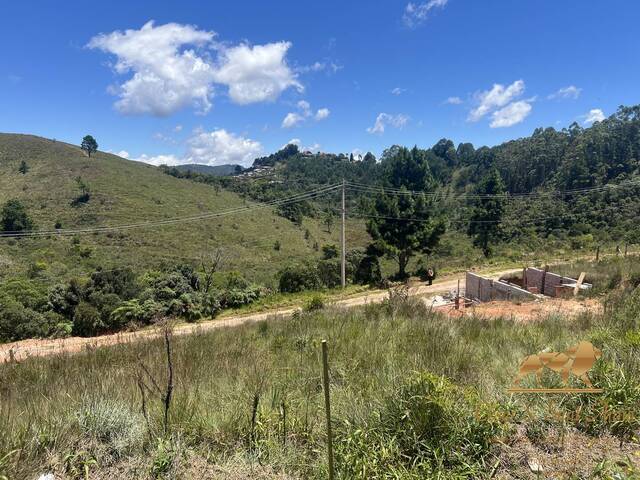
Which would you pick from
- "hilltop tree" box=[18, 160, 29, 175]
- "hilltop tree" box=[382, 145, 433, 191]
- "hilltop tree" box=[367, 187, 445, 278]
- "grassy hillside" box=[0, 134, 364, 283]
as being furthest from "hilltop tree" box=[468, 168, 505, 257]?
"hilltop tree" box=[18, 160, 29, 175]

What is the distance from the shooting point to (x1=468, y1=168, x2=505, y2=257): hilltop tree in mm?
41344

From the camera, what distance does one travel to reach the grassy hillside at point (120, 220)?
1410 inches

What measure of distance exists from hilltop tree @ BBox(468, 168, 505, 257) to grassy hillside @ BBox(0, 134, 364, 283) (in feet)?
57.6

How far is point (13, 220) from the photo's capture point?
4047 centimetres

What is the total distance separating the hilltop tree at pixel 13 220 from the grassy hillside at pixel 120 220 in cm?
174

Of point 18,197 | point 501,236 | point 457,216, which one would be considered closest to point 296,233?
point 457,216

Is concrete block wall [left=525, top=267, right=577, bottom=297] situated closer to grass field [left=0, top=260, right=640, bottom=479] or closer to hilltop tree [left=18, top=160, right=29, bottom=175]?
grass field [left=0, top=260, right=640, bottom=479]

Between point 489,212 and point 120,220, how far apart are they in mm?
43249

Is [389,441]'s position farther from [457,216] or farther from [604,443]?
[457,216]

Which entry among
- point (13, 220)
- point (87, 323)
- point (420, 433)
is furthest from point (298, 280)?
point (13, 220)

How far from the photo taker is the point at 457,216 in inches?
2307

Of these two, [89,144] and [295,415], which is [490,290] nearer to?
[295,415]

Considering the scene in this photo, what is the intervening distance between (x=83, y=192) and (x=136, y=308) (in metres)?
40.9

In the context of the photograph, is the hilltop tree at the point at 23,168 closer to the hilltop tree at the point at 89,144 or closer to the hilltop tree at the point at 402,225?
the hilltop tree at the point at 89,144
